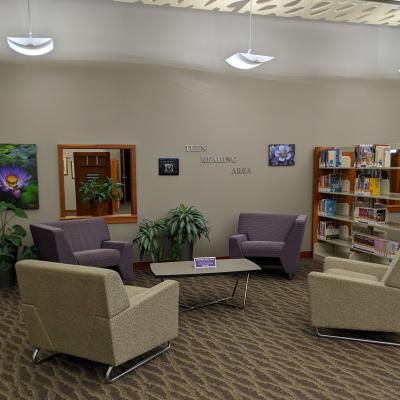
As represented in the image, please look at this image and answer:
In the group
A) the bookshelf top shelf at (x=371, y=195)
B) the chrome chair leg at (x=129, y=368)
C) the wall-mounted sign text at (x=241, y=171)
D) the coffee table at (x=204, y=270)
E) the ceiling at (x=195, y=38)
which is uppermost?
the ceiling at (x=195, y=38)

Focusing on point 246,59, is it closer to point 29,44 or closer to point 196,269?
point 29,44

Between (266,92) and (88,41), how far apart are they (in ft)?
10.2

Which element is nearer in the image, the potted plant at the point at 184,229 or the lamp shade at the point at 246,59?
the lamp shade at the point at 246,59

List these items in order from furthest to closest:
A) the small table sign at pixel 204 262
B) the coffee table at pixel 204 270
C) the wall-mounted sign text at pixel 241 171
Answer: the wall-mounted sign text at pixel 241 171 < the small table sign at pixel 204 262 < the coffee table at pixel 204 270

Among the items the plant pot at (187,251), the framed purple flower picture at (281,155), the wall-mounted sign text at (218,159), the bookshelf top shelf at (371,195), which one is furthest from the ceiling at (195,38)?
the plant pot at (187,251)

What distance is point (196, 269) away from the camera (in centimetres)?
477

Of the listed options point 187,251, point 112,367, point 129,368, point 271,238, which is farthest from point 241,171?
point 112,367

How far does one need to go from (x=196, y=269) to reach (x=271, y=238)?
7.57 feet

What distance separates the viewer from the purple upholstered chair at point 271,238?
6.15 metres

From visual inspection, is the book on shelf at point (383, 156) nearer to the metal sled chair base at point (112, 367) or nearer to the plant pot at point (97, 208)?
the metal sled chair base at point (112, 367)

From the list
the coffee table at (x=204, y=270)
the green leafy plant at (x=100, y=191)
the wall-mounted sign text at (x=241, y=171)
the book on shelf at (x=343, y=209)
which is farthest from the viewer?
the wall-mounted sign text at (x=241, y=171)

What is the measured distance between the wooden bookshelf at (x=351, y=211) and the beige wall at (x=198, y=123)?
0.24m

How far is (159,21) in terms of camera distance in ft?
21.9

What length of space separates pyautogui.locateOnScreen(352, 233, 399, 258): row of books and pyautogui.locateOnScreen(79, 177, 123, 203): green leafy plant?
3.86 meters
